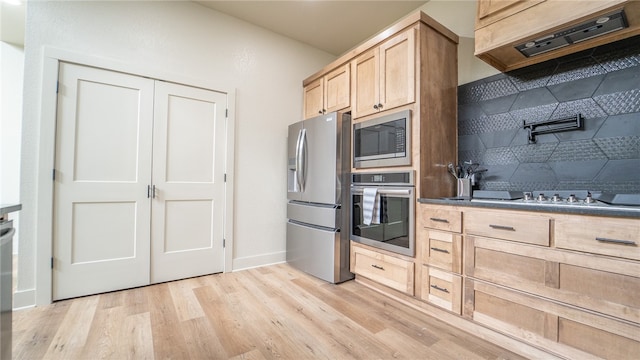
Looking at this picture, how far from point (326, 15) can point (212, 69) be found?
1417 millimetres

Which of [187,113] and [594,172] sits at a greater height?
[187,113]

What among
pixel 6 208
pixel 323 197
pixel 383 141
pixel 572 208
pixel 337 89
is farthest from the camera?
pixel 337 89

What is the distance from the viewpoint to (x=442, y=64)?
221 centimetres

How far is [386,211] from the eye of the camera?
224 cm

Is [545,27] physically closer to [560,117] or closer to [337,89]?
[560,117]

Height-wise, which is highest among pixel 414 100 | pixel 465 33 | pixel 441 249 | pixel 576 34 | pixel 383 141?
pixel 465 33

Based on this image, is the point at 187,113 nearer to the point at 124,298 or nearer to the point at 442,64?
the point at 124,298

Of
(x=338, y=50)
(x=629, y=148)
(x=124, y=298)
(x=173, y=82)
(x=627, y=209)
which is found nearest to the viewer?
(x=627, y=209)

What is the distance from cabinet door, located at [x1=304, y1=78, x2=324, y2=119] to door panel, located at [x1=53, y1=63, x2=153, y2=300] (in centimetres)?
171

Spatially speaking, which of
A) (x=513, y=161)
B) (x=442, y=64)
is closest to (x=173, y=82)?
(x=442, y=64)

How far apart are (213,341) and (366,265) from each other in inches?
54.3

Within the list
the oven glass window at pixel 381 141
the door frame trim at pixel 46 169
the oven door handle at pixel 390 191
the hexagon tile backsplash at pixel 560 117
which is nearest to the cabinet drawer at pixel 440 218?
the oven door handle at pixel 390 191

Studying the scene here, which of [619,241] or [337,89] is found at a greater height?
[337,89]

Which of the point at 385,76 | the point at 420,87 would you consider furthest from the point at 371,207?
the point at 385,76
